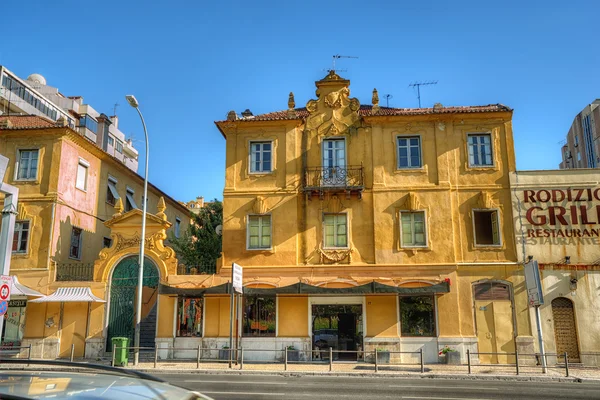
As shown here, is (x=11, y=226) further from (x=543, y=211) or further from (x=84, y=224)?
(x=543, y=211)

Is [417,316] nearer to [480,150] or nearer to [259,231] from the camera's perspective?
[259,231]

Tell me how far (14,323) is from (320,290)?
1364cm

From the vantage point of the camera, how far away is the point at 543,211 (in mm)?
23703

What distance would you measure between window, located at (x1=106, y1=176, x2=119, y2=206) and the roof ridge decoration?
11971 millimetres

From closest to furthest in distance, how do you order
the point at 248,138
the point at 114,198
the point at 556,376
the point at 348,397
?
the point at 348,397
the point at 556,376
the point at 248,138
the point at 114,198

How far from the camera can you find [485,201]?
2395 centimetres

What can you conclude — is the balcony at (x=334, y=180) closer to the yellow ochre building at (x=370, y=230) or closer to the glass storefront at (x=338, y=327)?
the yellow ochre building at (x=370, y=230)

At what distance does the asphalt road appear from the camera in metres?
13.3

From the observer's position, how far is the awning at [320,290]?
21766 mm

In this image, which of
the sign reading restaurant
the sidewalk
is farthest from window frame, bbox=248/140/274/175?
the sign reading restaurant

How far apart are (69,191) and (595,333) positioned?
24.4 meters

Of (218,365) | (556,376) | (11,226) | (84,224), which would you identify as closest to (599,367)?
(556,376)

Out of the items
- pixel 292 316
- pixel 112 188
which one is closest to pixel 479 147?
pixel 292 316

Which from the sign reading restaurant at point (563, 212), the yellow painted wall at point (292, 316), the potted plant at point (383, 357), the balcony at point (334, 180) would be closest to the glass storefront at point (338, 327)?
the yellow painted wall at point (292, 316)
